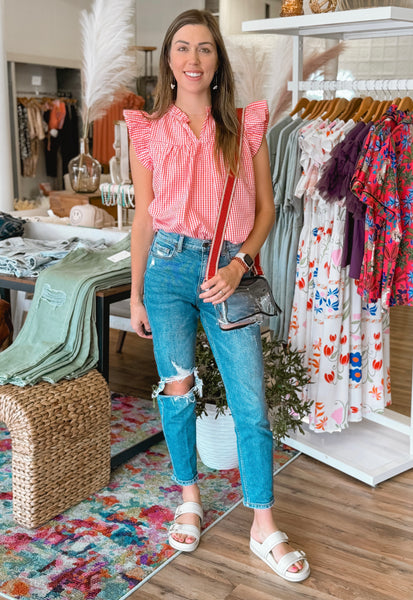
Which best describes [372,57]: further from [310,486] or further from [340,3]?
[310,486]

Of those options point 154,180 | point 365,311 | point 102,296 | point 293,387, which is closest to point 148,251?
point 154,180

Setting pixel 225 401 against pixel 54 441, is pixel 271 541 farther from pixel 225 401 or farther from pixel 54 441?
pixel 54 441

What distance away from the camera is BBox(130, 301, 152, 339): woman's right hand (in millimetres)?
2326

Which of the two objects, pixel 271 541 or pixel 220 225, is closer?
pixel 220 225

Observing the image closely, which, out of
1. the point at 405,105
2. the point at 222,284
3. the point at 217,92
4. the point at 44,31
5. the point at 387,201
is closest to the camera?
the point at 222,284

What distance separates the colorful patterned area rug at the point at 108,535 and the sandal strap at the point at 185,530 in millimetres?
59

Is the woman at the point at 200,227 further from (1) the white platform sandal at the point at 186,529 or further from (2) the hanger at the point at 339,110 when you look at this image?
(2) the hanger at the point at 339,110

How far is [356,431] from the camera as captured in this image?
317 centimetres

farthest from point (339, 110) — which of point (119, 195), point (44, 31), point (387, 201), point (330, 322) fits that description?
point (44, 31)

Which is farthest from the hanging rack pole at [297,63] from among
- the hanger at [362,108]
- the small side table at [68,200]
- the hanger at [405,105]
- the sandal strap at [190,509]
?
the sandal strap at [190,509]

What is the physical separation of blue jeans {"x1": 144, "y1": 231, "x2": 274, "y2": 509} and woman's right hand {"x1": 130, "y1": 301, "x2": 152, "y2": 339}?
0.25 ft

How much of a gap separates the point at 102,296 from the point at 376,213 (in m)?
1.03

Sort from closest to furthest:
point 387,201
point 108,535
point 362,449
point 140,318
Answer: point 140,318 → point 108,535 → point 387,201 → point 362,449

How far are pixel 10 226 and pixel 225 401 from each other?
1569 mm
